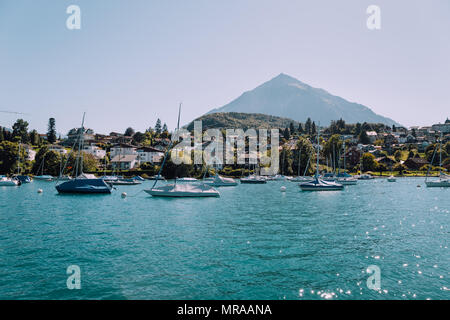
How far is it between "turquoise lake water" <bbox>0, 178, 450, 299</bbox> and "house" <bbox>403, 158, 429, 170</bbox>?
153 meters

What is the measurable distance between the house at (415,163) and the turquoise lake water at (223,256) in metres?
153

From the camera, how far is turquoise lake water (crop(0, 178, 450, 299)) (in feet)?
48.9

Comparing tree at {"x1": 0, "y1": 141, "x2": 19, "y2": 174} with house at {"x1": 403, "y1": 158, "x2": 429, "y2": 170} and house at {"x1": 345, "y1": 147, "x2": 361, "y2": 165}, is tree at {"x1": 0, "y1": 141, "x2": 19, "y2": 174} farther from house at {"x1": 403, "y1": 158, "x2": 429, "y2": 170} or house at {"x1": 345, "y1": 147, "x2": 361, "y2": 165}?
house at {"x1": 403, "y1": 158, "x2": 429, "y2": 170}

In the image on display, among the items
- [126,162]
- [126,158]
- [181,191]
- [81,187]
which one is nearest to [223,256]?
[181,191]

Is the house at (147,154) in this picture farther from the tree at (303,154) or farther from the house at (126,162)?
the tree at (303,154)

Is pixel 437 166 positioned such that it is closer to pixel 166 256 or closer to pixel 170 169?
pixel 170 169

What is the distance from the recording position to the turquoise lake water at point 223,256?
48.9 feet

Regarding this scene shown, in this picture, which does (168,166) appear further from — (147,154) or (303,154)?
(303,154)

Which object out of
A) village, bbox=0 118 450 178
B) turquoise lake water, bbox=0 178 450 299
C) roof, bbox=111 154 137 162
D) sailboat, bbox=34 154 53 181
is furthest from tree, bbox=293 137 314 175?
sailboat, bbox=34 154 53 181

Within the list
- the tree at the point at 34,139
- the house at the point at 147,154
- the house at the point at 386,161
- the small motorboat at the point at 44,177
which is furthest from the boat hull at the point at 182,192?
the tree at the point at 34,139

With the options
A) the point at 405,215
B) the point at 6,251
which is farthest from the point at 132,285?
the point at 405,215

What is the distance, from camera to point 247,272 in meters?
17.3

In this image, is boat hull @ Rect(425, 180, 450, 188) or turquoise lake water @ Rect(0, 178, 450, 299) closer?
turquoise lake water @ Rect(0, 178, 450, 299)

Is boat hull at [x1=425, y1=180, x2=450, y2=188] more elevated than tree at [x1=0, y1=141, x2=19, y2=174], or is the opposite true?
tree at [x1=0, y1=141, x2=19, y2=174]
